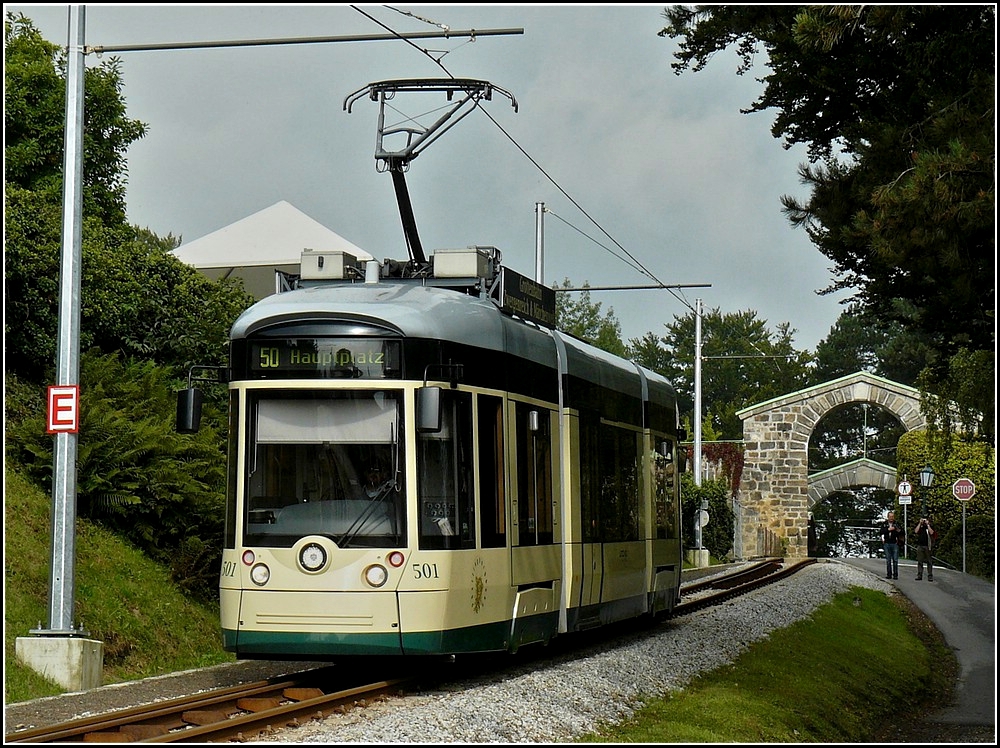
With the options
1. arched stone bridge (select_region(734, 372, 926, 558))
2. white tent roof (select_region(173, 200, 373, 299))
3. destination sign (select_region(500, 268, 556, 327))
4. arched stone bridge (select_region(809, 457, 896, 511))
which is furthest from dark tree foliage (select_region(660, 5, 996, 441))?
arched stone bridge (select_region(809, 457, 896, 511))

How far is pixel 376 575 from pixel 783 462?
4478 cm

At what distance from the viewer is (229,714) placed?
10266mm

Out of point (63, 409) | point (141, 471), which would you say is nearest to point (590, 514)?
point (63, 409)

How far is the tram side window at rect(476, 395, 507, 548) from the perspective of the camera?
38.4 feet

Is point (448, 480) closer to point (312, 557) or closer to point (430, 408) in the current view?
point (430, 408)

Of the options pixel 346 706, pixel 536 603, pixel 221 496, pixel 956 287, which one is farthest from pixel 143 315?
pixel 956 287

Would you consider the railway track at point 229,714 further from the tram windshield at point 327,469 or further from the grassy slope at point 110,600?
the grassy slope at point 110,600

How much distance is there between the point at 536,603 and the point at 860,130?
16.8 ft

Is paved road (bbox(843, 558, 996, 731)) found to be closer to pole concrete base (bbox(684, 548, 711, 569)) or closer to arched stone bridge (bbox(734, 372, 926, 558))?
pole concrete base (bbox(684, 548, 711, 569))

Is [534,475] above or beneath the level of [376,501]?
above

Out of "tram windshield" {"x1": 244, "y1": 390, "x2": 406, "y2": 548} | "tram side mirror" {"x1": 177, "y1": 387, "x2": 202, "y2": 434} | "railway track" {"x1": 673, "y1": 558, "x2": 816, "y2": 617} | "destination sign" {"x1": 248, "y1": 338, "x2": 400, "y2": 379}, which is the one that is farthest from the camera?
"railway track" {"x1": 673, "y1": 558, "x2": 816, "y2": 617}

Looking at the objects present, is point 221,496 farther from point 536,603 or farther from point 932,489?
point 932,489

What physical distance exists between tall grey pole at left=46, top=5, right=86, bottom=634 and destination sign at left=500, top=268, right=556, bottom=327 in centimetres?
389

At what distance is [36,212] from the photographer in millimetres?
18094
